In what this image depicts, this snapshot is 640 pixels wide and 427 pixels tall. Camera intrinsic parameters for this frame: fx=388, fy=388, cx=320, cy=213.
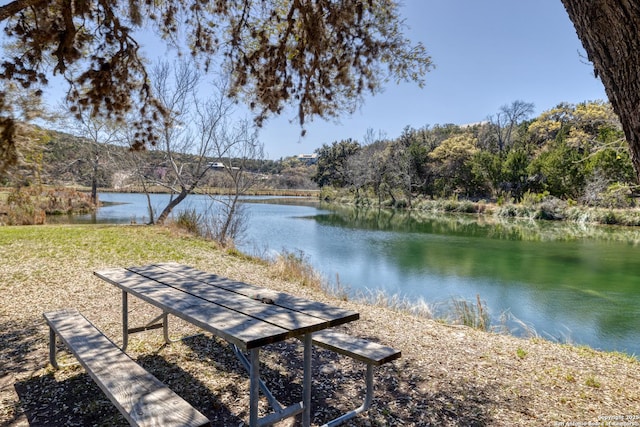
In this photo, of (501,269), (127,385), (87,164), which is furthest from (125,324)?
(87,164)

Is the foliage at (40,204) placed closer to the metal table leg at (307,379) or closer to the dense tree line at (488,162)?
the metal table leg at (307,379)

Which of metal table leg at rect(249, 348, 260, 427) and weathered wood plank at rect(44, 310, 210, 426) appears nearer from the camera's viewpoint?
weathered wood plank at rect(44, 310, 210, 426)

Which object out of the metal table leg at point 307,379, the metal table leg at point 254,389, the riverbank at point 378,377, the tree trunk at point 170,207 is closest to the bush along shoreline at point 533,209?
the tree trunk at point 170,207

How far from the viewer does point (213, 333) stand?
1583mm

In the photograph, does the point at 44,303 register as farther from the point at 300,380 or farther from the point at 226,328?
the point at 226,328

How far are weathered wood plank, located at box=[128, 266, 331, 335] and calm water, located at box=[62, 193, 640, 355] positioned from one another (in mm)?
4321

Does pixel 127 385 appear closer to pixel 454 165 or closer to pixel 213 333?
pixel 213 333

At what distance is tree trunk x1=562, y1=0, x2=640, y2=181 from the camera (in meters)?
1.32

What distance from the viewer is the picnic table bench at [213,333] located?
5.10 feet

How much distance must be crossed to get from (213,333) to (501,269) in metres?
9.06

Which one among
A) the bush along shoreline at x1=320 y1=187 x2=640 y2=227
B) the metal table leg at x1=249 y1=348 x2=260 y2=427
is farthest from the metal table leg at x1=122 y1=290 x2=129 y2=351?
the bush along shoreline at x1=320 y1=187 x2=640 y2=227

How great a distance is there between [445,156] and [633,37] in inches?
1254

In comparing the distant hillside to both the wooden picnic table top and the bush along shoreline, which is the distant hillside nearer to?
the wooden picnic table top

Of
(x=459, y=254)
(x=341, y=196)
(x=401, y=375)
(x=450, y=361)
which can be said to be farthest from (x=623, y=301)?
A: (x=341, y=196)
